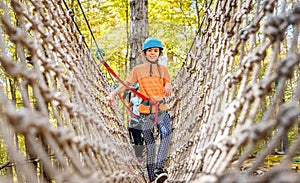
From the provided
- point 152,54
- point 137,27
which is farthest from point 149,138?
point 137,27

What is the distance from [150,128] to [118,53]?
5984 millimetres

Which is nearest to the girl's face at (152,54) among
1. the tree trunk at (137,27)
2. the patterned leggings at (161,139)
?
the patterned leggings at (161,139)

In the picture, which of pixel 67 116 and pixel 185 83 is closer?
pixel 67 116

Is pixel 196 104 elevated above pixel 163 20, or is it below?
below

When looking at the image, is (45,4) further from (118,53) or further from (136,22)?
(118,53)

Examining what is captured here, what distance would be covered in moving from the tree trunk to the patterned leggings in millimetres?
1193

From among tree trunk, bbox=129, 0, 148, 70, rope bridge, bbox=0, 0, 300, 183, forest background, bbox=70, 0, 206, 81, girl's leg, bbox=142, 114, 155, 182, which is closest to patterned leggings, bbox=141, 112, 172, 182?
girl's leg, bbox=142, 114, 155, 182

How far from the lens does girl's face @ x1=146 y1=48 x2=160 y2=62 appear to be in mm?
2256

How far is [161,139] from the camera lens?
211 centimetres

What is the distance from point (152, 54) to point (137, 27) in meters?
1.13

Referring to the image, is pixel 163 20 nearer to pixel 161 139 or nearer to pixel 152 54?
pixel 152 54

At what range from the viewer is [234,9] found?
136cm

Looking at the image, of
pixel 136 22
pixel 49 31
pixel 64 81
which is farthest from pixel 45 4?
pixel 136 22

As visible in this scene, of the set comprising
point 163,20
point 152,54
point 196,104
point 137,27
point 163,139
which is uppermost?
point 163,20
